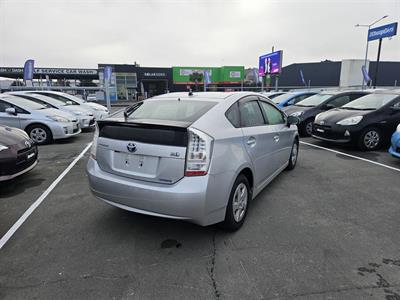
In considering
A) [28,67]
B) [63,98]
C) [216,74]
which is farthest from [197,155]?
[216,74]

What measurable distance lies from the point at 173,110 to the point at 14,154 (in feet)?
9.59

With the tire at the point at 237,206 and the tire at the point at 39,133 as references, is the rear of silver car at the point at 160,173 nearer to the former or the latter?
the tire at the point at 237,206

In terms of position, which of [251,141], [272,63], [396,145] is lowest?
[396,145]

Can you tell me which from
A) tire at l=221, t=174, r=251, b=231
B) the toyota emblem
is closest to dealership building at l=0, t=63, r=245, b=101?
tire at l=221, t=174, r=251, b=231

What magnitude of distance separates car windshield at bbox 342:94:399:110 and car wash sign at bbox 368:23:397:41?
1635cm

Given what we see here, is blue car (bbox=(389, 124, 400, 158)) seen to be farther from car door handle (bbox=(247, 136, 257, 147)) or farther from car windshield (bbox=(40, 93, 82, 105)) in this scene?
car windshield (bbox=(40, 93, 82, 105))

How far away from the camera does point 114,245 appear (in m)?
2.87

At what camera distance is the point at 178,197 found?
2541 millimetres

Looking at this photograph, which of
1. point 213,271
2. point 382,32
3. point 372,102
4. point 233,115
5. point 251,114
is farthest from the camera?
point 382,32

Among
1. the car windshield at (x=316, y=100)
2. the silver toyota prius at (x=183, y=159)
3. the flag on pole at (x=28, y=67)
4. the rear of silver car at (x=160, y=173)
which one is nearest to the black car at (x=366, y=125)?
the car windshield at (x=316, y=100)

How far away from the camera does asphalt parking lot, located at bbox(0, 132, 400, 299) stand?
7.37 ft

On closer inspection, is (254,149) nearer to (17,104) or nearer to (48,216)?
(48,216)

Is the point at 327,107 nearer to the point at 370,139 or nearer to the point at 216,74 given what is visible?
the point at 370,139

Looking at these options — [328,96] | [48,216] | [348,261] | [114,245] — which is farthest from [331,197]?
[328,96]
